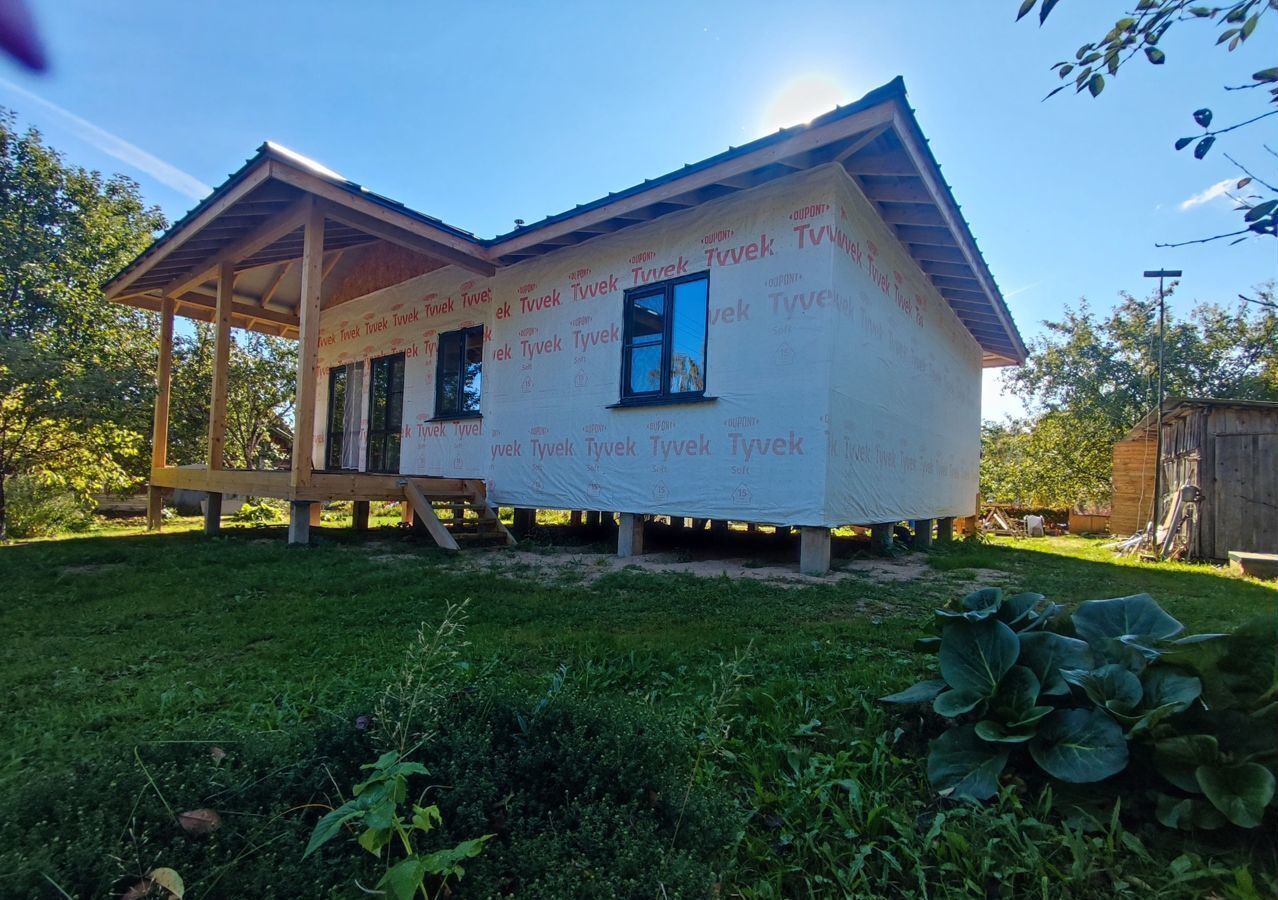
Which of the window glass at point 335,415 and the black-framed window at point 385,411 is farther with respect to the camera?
the window glass at point 335,415

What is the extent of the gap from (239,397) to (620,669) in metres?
18.4

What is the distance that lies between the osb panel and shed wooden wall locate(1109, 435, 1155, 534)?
16.3 metres

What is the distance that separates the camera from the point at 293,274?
10.9m

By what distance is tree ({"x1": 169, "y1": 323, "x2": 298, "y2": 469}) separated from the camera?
51.2 ft

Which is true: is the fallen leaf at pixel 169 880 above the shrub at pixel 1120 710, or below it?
below

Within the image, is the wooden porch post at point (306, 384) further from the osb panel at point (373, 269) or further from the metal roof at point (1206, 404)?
the metal roof at point (1206, 404)

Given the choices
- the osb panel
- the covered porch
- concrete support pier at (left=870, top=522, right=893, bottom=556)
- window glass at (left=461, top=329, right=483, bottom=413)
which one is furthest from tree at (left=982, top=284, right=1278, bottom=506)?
the osb panel

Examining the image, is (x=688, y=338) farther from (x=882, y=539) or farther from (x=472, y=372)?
(x=472, y=372)

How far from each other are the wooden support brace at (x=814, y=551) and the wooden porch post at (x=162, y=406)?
33.7ft

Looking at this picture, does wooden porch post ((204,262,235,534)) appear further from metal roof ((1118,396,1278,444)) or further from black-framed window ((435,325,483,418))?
metal roof ((1118,396,1278,444))

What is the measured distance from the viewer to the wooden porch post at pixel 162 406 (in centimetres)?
947

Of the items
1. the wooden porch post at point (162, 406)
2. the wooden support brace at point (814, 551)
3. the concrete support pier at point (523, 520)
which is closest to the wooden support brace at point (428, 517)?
the concrete support pier at point (523, 520)

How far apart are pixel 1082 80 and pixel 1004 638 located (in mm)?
1634

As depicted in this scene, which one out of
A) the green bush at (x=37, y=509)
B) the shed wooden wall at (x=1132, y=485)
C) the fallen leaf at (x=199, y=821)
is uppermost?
the shed wooden wall at (x=1132, y=485)
